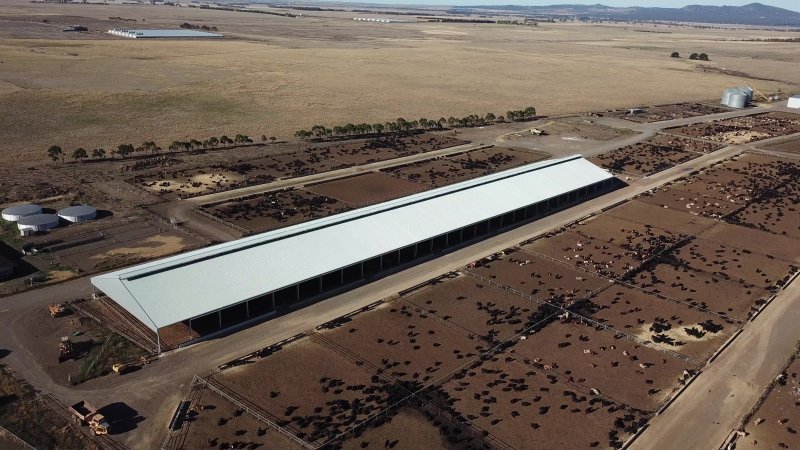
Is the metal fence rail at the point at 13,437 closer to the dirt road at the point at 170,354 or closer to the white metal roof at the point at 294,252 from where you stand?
the dirt road at the point at 170,354

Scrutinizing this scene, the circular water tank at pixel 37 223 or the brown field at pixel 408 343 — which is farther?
the circular water tank at pixel 37 223

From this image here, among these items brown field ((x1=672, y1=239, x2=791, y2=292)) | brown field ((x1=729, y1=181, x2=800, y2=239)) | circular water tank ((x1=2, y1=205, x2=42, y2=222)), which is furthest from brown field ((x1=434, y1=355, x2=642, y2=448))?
circular water tank ((x1=2, y1=205, x2=42, y2=222))

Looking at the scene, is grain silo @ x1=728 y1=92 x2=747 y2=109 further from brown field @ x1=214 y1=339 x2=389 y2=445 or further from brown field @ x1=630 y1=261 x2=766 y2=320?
brown field @ x1=214 y1=339 x2=389 y2=445

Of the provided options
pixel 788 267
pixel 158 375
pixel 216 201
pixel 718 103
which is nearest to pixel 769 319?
pixel 788 267

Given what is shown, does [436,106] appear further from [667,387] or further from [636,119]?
[667,387]

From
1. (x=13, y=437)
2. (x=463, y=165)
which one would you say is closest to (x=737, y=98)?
(x=463, y=165)

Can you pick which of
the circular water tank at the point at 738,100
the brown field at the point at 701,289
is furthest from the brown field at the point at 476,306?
the circular water tank at the point at 738,100

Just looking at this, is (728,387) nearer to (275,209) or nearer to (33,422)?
(33,422)
